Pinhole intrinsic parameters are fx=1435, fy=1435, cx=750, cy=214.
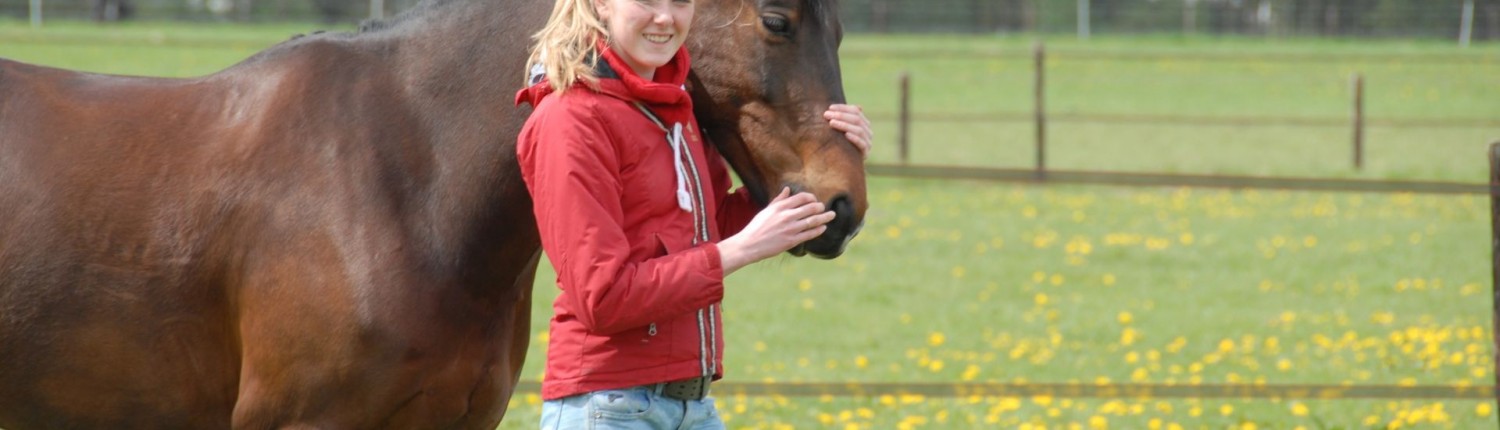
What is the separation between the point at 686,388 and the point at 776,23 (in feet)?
2.01

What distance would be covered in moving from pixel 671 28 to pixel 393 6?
77.4ft

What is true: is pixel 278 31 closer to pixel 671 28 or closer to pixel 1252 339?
pixel 1252 339

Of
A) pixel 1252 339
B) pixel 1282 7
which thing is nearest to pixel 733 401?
pixel 1252 339

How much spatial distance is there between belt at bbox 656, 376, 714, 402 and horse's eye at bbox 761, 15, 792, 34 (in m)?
0.58

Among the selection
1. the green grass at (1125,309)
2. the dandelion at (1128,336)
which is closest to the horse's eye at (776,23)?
the green grass at (1125,309)

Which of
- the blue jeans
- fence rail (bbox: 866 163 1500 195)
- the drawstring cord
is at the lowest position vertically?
fence rail (bbox: 866 163 1500 195)

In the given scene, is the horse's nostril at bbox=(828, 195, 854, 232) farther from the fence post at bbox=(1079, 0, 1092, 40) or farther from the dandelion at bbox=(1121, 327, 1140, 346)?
the fence post at bbox=(1079, 0, 1092, 40)

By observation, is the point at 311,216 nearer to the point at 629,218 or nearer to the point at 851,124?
the point at 629,218

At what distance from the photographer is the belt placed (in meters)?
2.34

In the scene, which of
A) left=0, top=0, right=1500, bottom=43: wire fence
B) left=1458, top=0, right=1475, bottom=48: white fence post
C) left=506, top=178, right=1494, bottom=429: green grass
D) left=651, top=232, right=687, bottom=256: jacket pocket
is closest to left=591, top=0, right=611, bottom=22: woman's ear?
left=651, top=232, right=687, bottom=256: jacket pocket

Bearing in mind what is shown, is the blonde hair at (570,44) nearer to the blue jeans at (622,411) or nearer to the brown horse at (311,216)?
the brown horse at (311,216)

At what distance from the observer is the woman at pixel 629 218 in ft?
6.97

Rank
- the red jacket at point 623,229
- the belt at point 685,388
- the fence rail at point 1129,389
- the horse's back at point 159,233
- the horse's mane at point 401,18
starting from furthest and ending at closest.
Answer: the fence rail at point 1129,389
the horse's mane at point 401,18
the horse's back at point 159,233
the belt at point 685,388
the red jacket at point 623,229

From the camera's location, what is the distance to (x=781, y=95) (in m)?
2.32
